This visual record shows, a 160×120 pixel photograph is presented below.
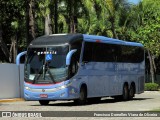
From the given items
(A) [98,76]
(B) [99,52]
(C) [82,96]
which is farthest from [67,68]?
(A) [98,76]

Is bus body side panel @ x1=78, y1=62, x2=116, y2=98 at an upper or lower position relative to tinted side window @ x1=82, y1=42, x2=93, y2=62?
lower

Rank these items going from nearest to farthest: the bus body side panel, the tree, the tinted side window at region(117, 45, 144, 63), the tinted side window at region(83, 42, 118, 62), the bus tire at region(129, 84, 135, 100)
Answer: the tinted side window at region(83, 42, 118, 62)
the bus body side panel
the tinted side window at region(117, 45, 144, 63)
the bus tire at region(129, 84, 135, 100)
the tree

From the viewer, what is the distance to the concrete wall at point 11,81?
28141 mm

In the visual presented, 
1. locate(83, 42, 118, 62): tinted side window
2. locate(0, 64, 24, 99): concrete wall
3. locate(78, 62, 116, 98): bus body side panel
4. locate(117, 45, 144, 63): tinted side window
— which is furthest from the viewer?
locate(0, 64, 24, 99): concrete wall

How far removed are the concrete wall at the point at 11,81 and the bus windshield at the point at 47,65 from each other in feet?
19.3

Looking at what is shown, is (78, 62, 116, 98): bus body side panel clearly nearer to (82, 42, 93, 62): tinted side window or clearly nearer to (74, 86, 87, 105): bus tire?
(82, 42, 93, 62): tinted side window

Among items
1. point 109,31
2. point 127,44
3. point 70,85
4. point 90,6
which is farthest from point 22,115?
point 109,31

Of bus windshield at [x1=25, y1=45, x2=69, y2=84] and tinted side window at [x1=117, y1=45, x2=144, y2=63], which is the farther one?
Answer: tinted side window at [x1=117, y1=45, x2=144, y2=63]

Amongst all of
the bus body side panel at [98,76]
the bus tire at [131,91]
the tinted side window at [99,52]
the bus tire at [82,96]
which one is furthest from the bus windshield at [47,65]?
the bus tire at [131,91]

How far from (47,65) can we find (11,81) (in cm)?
753

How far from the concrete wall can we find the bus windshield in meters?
5.89

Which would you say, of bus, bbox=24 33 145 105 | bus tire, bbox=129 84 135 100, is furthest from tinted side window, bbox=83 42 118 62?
bus tire, bbox=129 84 135 100

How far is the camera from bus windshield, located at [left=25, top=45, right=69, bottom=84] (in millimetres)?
21859

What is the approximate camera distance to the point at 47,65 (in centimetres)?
2200
